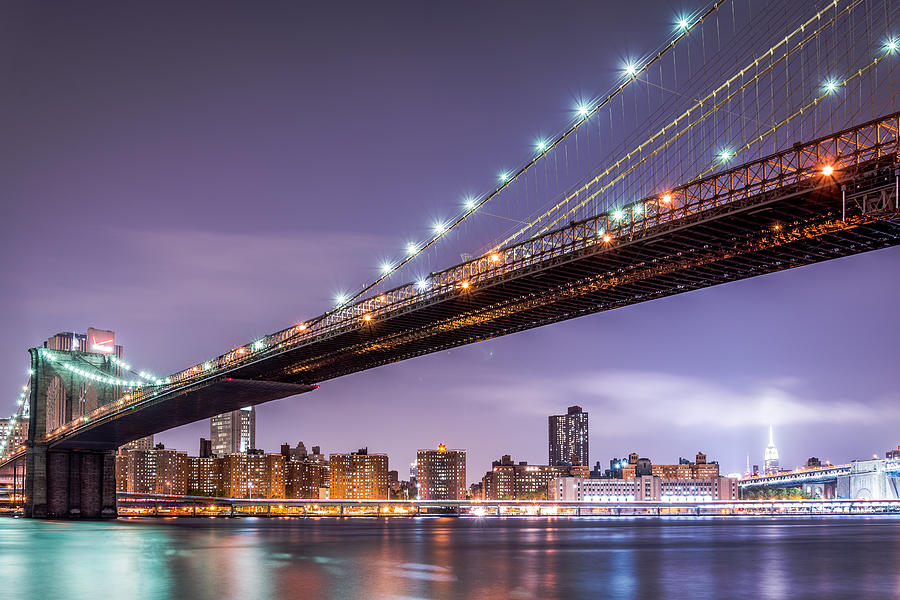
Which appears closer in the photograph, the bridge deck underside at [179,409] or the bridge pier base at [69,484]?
the bridge deck underside at [179,409]

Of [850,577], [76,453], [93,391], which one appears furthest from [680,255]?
[93,391]

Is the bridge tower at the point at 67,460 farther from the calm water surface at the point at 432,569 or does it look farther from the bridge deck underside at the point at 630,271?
the calm water surface at the point at 432,569

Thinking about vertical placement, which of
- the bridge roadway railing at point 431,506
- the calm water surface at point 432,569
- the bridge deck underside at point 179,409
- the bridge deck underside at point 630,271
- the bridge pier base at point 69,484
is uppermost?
the bridge deck underside at point 630,271

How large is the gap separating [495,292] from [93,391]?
214ft

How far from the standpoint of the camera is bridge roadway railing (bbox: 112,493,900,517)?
12825 cm

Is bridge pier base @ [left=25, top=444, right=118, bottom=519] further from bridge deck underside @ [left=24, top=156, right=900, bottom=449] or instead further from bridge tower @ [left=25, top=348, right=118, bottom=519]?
bridge deck underside @ [left=24, top=156, right=900, bottom=449]

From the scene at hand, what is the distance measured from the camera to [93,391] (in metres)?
101

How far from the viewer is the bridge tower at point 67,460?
8631cm

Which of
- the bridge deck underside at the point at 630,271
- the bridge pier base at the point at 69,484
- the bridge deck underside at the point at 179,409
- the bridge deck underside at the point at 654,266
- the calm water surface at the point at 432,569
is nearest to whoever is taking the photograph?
the calm water surface at the point at 432,569

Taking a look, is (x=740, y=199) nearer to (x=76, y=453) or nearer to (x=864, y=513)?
(x=76, y=453)

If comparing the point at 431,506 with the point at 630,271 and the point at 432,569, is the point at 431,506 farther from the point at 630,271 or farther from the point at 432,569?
the point at 432,569

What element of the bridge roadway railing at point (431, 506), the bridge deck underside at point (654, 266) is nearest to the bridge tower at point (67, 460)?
the bridge roadway railing at point (431, 506)

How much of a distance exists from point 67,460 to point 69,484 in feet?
7.24

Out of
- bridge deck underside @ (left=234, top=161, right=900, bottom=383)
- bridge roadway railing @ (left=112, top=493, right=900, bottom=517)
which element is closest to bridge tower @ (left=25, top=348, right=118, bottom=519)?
bridge roadway railing @ (left=112, top=493, right=900, bottom=517)
